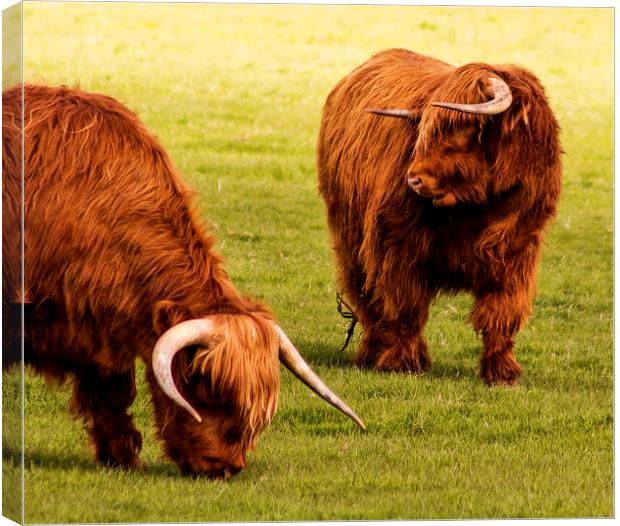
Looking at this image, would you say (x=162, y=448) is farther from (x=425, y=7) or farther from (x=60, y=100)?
(x=425, y=7)

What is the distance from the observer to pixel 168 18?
8.01 metres

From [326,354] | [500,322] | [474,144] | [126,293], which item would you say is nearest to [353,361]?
[326,354]

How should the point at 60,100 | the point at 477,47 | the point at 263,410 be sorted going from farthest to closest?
the point at 477,47, the point at 60,100, the point at 263,410

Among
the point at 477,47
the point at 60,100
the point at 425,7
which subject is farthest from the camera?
the point at 477,47

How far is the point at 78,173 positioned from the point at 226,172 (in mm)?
1917

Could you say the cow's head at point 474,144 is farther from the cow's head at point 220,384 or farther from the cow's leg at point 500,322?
the cow's head at point 220,384

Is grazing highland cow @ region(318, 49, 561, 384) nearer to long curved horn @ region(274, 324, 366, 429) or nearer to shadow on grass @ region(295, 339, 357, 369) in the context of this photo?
shadow on grass @ region(295, 339, 357, 369)

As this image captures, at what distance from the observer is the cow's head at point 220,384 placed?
6566 mm

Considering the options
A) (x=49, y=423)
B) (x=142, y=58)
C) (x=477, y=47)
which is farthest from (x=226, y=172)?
(x=49, y=423)

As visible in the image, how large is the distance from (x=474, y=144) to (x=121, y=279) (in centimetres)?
213

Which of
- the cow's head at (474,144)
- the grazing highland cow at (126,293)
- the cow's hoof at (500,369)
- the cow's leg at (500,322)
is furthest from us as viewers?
the cow's leg at (500,322)

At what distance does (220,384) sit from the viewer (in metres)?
6.61

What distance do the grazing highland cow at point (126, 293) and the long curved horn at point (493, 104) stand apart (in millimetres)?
1665

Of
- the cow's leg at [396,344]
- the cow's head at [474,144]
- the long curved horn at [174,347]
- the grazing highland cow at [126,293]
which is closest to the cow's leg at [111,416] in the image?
the grazing highland cow at [126,293]
